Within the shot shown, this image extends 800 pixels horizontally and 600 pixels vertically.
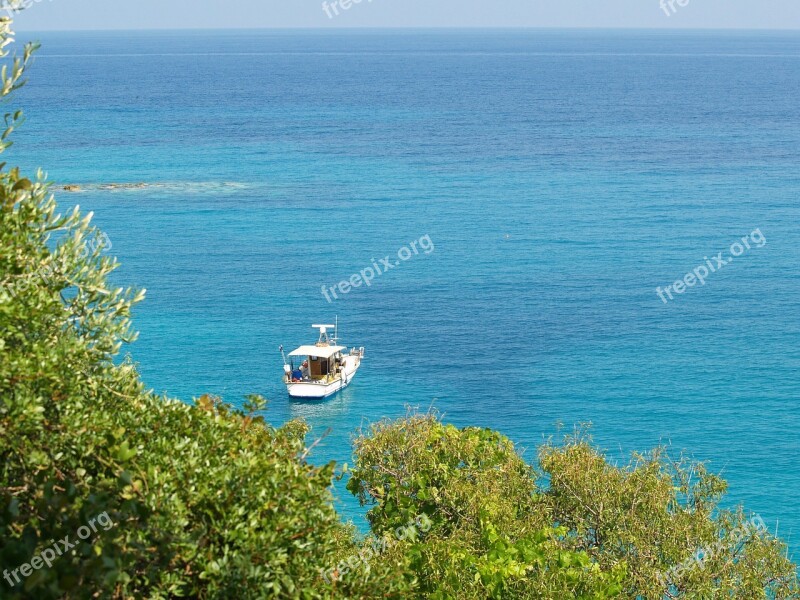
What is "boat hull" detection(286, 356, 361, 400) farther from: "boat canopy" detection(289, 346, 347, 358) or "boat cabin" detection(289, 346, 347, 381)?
"boat canopy" detection(289, 346, 347, 358)

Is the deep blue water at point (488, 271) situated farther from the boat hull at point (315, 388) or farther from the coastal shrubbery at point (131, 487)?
the coastal shrubbery at point (131, 487)

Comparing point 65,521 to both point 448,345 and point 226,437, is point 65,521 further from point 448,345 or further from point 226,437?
point 448,345

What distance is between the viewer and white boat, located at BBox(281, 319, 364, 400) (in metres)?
61.0

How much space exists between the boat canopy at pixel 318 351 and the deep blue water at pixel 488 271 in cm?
268

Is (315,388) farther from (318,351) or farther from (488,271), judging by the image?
(488,271)

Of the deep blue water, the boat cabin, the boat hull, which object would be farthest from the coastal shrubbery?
the boat cabin

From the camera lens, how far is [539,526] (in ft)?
69.3

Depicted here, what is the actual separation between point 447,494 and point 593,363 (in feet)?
150

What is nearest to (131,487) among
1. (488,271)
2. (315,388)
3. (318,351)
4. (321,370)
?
(315,388)

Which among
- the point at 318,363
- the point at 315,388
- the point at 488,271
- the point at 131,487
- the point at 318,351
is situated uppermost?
the point at 488,271

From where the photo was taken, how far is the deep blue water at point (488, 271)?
5856 centimetres

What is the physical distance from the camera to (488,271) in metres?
85.6

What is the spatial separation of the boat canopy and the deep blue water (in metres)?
2.68

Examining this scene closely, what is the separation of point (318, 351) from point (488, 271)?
27.9m
